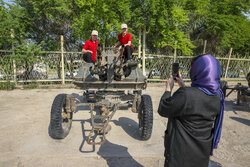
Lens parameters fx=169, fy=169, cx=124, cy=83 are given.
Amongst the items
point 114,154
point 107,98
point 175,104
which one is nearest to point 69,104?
point 107,98

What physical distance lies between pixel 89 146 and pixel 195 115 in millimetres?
2281

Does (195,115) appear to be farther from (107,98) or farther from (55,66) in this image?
(55,66)

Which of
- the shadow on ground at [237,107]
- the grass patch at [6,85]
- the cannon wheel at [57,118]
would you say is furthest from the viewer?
the grass patch at [6,85]

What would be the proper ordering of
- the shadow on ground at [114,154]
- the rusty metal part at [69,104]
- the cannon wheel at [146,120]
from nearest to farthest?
1. the shadow on ground at [114,154]
2. the cannon wheel at [146,120]
3. the rusty metal part at [69,104]

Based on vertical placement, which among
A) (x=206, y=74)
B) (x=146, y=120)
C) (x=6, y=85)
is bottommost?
(x=146, y=120)

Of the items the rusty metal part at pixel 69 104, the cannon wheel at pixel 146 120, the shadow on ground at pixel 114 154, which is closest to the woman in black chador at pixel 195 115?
the shadow on ground at pixel 114 154

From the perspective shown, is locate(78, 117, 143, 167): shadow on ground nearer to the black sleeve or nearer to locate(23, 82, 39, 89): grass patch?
the black sleeve

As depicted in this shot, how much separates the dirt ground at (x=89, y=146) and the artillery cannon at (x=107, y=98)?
9.1 inches

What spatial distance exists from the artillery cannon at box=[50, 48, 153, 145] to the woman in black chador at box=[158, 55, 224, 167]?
148 centimetres

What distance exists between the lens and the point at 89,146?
306 centimetres

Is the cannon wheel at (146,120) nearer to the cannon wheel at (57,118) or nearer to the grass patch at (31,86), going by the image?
the cannon wheel at (57,118)

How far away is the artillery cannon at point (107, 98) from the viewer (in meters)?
3.04

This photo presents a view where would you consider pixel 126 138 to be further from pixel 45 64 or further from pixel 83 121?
pixel 45 64

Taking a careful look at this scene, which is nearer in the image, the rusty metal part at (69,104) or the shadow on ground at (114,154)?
the shadow on ground at (114,154)
